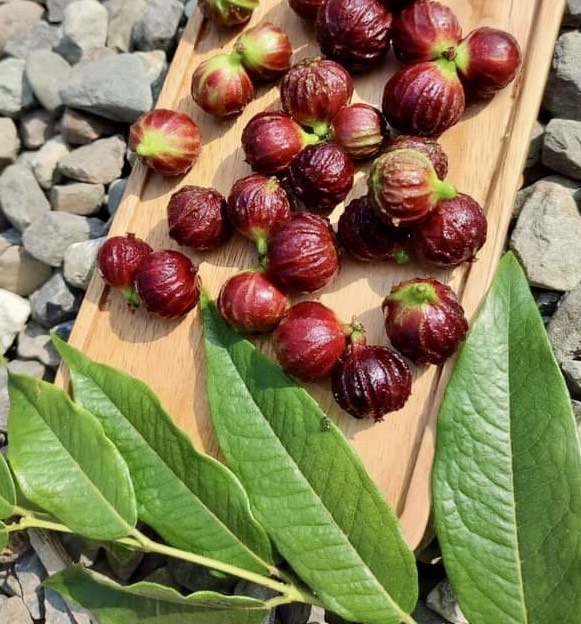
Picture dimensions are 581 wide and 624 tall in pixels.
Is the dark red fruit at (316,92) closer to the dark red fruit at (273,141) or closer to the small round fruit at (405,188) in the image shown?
the dark red fruit at (273,141)

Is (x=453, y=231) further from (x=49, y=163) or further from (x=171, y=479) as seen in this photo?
(x=49, y=163)

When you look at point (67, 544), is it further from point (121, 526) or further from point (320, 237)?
point (320, 237)

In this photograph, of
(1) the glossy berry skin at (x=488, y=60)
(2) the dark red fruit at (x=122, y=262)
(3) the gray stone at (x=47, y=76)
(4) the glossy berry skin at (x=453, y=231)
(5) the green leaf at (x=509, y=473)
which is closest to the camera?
(5) the green leaf at (x=509, y=473)

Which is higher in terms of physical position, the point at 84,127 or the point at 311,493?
the point at 84,127

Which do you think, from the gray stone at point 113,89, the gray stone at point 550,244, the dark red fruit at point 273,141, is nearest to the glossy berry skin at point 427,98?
the dark red fruit at point 273,141

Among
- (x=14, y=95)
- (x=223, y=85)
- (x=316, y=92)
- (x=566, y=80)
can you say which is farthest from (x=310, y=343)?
(x=14, y=95)

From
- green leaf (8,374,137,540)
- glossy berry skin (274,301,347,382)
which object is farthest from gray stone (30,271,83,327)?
glossy berry skin (274,301,347,382)
